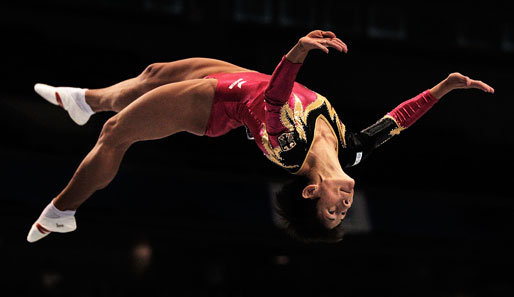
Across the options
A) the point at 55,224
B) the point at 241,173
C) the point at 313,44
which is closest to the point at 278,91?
the point at 313,44

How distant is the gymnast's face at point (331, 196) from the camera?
277 cm

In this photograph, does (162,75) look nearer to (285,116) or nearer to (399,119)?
(285,116)

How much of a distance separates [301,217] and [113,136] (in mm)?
882

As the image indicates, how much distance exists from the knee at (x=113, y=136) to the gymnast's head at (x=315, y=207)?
72cm

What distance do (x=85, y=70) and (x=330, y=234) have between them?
3207 mm

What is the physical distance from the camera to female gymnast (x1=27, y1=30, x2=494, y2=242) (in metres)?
2.76

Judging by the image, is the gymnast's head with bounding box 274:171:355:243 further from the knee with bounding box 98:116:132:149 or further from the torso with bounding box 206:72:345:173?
the knee with bounding box 98:116:132:149

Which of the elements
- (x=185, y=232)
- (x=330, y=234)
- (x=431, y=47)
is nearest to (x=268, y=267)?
(x=185, y=232)

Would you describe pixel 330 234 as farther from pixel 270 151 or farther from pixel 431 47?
pixel 431 47

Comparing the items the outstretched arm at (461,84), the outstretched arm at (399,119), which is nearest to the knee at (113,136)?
the outstretched arm at (399,119)

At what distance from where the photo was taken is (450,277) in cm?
600

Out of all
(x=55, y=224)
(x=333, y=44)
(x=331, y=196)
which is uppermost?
(x=333, y=44)

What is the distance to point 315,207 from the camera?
9.29 feet

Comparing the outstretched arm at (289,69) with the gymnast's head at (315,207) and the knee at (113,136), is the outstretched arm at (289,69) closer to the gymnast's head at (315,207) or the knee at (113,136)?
the gymnast's head at (315,207)
